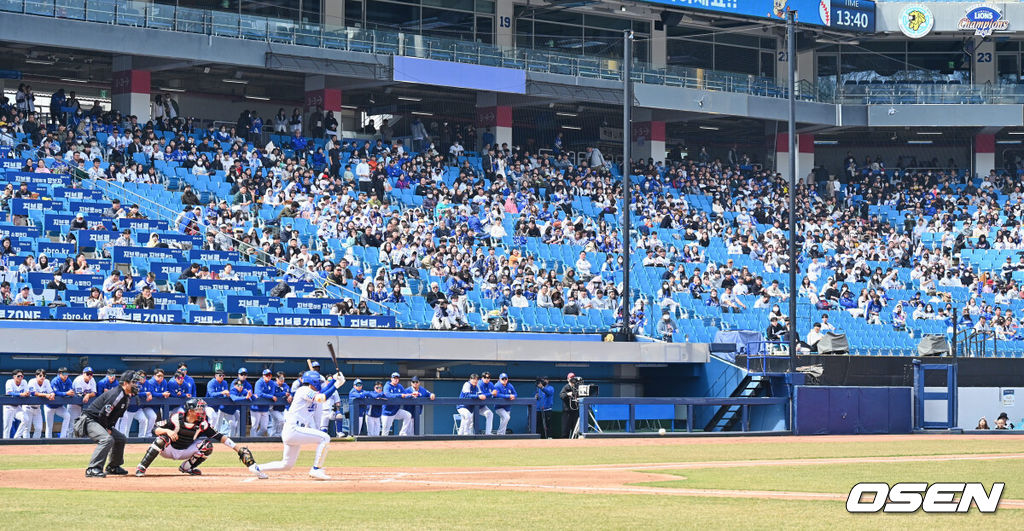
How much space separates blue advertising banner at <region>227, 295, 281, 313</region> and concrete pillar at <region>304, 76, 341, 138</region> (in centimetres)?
1450

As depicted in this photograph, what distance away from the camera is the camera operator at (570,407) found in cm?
2997

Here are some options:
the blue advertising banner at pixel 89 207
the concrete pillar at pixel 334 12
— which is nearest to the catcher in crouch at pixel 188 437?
the blue advertising banner at pixel 89 207

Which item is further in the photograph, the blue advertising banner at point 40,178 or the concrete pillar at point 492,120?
the concrete pillar at point 492,120

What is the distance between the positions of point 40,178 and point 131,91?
8.05 m

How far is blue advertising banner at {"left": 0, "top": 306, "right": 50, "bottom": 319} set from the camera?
2714 centimetres

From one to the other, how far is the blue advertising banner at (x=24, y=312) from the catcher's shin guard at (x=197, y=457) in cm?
1177

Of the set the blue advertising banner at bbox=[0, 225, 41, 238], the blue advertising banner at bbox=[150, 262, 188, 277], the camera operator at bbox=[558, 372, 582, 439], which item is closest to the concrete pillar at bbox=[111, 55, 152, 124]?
the blue advertising banner at bbox=[0, 225, 41, 238]

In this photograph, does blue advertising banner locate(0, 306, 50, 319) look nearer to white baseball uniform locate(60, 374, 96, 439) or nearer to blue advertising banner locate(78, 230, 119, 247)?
white baseball uniform locate(60, 374, 96, 439)

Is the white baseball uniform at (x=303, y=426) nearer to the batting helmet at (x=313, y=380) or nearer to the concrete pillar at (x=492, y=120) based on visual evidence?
the batting helmet at (x=313, y=380)

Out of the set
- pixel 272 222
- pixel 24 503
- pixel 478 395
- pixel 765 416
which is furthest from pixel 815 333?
pixel 24 503

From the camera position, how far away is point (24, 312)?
2731cm

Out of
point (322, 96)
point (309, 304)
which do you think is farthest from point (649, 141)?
point (309, 304)

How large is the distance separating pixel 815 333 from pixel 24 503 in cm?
2545

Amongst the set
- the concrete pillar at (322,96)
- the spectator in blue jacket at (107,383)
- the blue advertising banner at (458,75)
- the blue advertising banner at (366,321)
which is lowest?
the spectator in blue jacket at (107,383)
